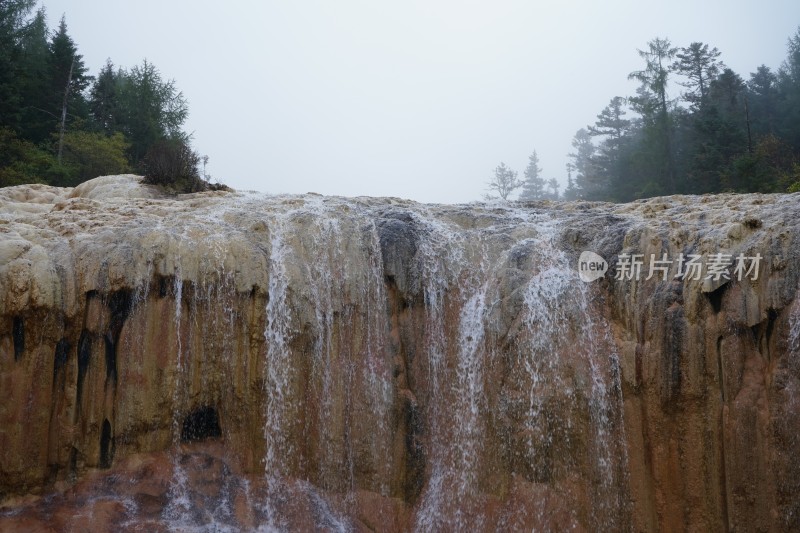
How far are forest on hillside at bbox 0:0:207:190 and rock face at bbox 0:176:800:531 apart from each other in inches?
419

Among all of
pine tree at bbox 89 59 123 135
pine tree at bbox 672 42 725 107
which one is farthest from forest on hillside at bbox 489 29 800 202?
pine tree at bbox 89 59 123 135

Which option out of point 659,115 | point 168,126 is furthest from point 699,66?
point 168,126

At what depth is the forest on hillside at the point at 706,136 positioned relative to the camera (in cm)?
2622

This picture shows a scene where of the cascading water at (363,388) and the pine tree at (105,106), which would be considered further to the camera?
the pine tree at (105,106)

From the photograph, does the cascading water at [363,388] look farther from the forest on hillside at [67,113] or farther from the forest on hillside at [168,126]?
the forest on hillside at [67,113]

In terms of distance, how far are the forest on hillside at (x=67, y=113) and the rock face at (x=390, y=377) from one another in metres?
10.6

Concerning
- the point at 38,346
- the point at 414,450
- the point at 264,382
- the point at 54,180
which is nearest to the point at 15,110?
the point at 54,180

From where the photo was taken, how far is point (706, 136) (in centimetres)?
2912

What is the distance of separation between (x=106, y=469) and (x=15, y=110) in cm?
1880

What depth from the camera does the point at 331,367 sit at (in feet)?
34.8

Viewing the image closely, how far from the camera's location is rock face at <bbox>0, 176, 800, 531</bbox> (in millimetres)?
9086

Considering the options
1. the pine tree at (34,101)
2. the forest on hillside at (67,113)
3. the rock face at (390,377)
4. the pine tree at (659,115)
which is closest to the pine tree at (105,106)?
the forest on hillside at (67,113)

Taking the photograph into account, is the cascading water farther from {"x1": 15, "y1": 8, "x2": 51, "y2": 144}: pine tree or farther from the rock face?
{"x1": 15, "y1": 8, "x2": 51, "y2": 144}: pine tree

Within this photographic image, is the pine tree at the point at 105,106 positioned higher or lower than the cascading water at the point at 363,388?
higher
